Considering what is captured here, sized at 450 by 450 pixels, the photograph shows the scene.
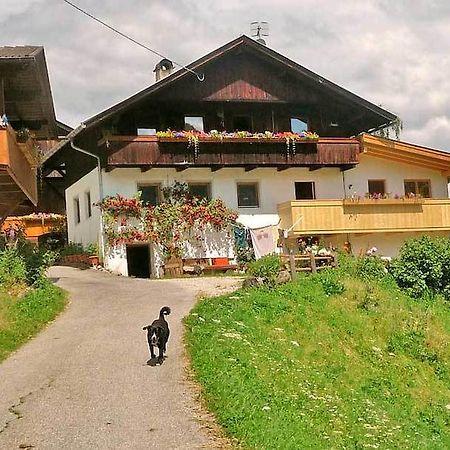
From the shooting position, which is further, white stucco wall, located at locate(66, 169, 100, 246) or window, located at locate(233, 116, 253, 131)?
window, located at locate(233, 116, 253, 131)

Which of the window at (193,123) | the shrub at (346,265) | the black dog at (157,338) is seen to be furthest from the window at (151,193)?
the black dog at (157,338)

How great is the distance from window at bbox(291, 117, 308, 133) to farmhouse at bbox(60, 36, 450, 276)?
45mm

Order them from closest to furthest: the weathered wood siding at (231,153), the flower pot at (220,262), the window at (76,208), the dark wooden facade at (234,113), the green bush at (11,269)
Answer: the green bush at (11,269) → the weathered wood siding at (231,153) → the dark wooden facade at (234,113) → the flower pot at (220,262) → the window at (76,208)

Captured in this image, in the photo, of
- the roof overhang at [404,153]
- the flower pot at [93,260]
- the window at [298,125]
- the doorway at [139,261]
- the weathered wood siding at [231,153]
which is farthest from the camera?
the window at [298,125]

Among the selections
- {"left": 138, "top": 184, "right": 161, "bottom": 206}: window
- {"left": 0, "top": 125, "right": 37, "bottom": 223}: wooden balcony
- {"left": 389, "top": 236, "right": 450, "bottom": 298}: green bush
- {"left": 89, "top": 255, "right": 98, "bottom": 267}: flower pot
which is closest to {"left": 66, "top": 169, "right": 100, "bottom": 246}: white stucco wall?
{"left": 89, "top": 255, "right": 98, "bottom": 267}: flower pot

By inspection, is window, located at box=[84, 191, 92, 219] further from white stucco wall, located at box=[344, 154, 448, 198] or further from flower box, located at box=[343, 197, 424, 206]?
white stucco wall, located at box=[344, 154, 448, 198]

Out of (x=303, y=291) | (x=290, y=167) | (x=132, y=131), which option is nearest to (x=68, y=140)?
(x=132, y=131)

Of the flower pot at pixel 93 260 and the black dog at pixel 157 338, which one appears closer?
the black dog at pixel 157 338

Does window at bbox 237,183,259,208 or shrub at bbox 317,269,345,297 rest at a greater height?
window at bbox 237,183,259,208

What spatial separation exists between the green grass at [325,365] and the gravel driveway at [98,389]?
0.47 meters

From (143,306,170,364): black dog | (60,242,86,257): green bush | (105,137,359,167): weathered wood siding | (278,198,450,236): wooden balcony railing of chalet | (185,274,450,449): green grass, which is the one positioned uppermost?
(105,137,359,167): weathered wood siding

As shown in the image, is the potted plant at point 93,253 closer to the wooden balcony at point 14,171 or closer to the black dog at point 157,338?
the wooden balcony at point 14,171

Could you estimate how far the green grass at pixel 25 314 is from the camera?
14.2 m

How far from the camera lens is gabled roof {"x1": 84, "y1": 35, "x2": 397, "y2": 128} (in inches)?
1057
